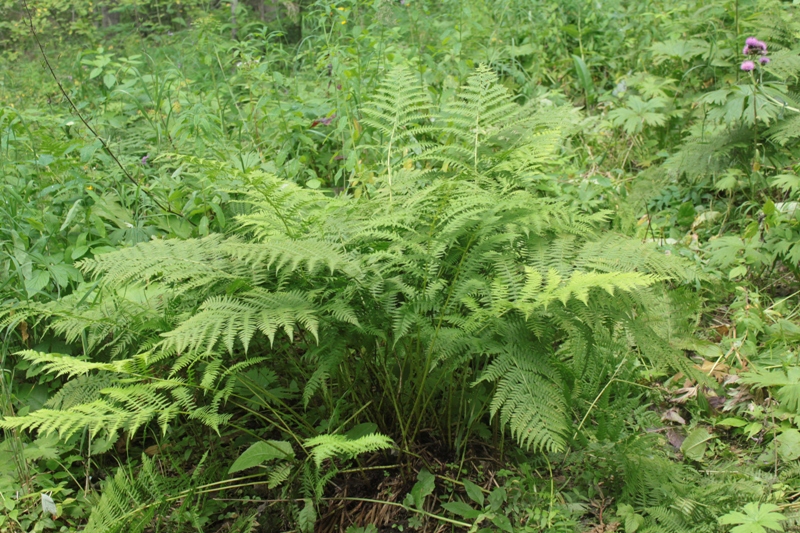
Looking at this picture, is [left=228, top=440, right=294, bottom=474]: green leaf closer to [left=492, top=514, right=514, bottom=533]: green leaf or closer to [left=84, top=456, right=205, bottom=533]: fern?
[left=84, top=456, right=205, bottom=533]: fern

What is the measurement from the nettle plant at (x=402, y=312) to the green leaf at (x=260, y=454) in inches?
3.0

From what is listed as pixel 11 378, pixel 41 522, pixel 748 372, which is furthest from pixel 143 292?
pixel 748 372

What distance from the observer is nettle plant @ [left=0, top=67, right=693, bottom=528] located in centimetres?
162

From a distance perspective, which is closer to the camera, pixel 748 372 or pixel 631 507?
pixel 631 507

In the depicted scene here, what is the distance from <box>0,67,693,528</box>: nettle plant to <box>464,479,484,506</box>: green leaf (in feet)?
0.42

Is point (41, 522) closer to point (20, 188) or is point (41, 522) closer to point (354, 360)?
point (354, 360)

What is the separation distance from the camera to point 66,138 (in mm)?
3420

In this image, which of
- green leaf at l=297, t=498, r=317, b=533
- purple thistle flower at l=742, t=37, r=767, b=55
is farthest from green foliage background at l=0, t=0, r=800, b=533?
purple thistle flower at l=742, t=37, r=767, b=55

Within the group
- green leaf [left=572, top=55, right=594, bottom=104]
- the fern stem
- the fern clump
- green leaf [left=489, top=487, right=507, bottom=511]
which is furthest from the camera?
green leaf [left=572, top=55, right=594, bottom=104]

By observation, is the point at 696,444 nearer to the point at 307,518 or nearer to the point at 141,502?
the point at 307,518

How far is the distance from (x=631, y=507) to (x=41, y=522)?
5.93 ft

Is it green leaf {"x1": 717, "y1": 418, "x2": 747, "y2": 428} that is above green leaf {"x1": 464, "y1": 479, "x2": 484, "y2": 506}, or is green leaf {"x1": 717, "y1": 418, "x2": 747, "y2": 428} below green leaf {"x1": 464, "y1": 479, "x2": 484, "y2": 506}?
below

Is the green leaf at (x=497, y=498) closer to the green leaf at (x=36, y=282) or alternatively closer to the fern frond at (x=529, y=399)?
→ the fern frond at (x=529, y=399)

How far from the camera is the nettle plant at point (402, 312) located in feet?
5.32
